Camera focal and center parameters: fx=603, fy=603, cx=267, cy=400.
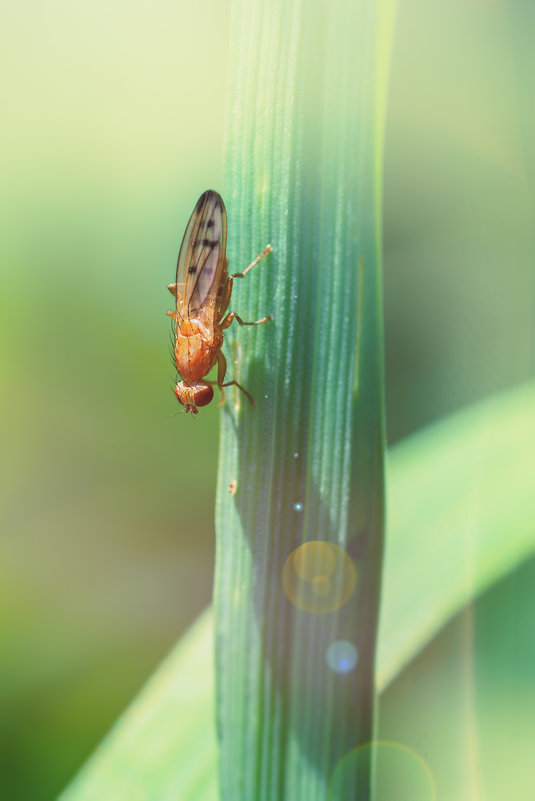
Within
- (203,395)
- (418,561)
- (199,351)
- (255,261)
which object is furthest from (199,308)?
(418,561)

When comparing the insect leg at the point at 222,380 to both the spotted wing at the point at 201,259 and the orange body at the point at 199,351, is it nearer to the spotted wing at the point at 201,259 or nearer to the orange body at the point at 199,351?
the orange body at the point at 199,351

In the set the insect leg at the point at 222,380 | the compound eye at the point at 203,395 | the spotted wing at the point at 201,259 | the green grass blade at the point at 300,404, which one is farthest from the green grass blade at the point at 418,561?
the spotted wing at the point at 201,259

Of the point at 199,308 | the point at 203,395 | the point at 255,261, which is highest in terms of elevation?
the point at 255,261

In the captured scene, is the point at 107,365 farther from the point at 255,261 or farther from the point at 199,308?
the point at 255,261

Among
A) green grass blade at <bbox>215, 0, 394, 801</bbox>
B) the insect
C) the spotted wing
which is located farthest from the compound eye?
green grass blade at <bbox>215, 0, 394, 801</bbox>

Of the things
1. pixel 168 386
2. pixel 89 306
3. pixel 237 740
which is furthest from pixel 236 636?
pixel 89 306

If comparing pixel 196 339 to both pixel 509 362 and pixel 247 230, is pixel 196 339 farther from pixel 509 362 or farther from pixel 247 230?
pixel 509 362
